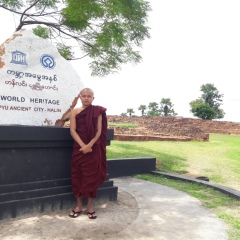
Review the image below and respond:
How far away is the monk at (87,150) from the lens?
3.18 metres

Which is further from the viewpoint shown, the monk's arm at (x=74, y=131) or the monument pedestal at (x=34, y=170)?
the monk's arm at (x=74, y=131)

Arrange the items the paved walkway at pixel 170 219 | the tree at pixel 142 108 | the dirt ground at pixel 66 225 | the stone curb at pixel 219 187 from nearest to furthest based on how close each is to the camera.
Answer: the dirt ground at pixel 66 225 → the paved walkway at pixel 170 219 → the stone curb at pixel 219 187 → the tree at pixel 142 108

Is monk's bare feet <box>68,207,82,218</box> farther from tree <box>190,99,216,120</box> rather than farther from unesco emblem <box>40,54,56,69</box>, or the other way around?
tree <box>190,99,216,120</box>

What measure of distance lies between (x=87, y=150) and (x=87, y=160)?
0.11 meters

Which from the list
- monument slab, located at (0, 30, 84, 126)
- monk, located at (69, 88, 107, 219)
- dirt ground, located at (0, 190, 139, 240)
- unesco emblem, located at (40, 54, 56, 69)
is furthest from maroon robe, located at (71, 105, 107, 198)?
unesco emblem, located at (40, 54, 56, 69)

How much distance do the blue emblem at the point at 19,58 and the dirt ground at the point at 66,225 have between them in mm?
1566

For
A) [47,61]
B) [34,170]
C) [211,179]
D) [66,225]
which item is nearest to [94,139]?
[34,170]

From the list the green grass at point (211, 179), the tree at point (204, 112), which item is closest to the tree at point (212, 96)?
the tree at point (204, 112)

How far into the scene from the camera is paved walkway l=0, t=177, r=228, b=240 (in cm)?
269

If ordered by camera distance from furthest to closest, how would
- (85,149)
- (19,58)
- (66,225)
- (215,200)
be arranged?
(215,200) < (19,58) < (85,149) < (66,225)

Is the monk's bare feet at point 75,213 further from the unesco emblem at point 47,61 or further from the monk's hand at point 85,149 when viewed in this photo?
the unesco emblem at point 47,61

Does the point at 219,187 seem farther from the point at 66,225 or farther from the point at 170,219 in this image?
the point at 66,225

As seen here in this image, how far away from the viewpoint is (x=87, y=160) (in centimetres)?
318

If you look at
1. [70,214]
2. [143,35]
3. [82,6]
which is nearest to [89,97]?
[70,214]
